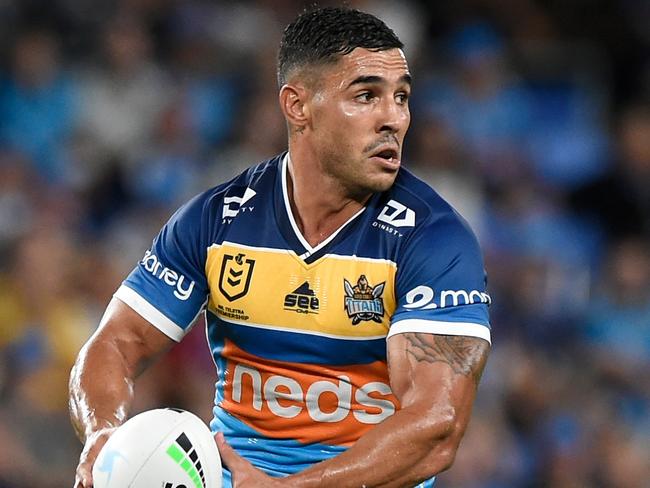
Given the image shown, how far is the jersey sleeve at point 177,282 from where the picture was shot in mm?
5141

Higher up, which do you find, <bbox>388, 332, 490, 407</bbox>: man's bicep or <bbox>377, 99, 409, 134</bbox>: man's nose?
<bbox>377, 99, 409, 134</bbox>: man's nose

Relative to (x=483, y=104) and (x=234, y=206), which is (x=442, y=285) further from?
(x=483, y=104)

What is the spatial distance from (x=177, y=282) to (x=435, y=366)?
116cm

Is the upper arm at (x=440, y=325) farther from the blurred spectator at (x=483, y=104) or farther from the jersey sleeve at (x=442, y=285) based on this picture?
the blurred spectator at (x=483, y=104)

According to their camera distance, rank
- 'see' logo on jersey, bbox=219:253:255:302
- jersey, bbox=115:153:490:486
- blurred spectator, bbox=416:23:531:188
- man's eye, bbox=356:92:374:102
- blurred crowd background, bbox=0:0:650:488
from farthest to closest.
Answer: blurred spectator, bbox=416:23:531:188, blurred crowd background, bbox=0:0:650:488, 'see' logo on jersey, bbox=219:253:255:302, man's eye, bbox=356:92:374:102, jersey, bbox=115:153:490:486

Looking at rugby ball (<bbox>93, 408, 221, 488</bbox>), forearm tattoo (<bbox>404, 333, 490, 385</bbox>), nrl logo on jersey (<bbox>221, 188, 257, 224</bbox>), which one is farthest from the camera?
nrl logo on jersey (<bbox>221, 188, 257, 224</bbox>)

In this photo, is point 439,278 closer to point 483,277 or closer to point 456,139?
point 483,277

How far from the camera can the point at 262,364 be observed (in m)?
5.05

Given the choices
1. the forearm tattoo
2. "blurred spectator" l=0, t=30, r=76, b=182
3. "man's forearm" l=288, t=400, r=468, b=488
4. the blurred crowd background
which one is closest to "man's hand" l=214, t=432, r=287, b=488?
"man's forearm" l=288, t=400, r=468, b=488

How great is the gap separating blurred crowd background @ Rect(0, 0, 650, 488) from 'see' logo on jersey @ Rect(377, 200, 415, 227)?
375cm

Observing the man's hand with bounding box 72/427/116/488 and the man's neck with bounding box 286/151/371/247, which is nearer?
the man's hand with bounding box 72/427/116/488

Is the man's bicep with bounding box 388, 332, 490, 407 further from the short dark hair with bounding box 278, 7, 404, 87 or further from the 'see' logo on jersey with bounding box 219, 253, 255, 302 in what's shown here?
the short dark hair with bounding box 278, 7, 404, 87

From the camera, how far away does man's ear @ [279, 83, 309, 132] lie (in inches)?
199

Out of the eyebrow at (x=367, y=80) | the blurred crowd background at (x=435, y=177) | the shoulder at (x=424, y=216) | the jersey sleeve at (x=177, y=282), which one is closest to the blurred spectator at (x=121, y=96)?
the blurred crowd background at (x=435, y=177)
